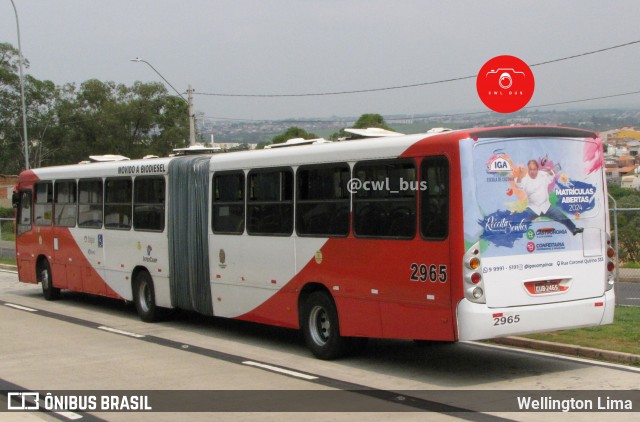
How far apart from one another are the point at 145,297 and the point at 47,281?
4.84 meters

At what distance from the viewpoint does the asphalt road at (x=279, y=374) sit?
905 cm

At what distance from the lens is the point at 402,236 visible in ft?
35.3

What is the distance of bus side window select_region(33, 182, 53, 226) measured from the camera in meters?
20.5

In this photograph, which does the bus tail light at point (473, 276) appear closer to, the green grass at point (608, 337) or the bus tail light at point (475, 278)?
the bus tail light at point (475, 278)

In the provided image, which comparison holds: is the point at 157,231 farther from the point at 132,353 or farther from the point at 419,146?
the point at 419,146

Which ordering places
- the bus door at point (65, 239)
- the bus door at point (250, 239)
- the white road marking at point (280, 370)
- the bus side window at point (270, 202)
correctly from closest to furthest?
the white road marking at point (280, 370) → the bus side window at point (270, 202) → the bus door at point (250, 239) → the bus door at point (65, 239)

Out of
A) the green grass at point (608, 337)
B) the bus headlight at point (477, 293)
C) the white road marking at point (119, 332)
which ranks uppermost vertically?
the bus headlight at point (477, 293)

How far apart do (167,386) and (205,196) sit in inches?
197

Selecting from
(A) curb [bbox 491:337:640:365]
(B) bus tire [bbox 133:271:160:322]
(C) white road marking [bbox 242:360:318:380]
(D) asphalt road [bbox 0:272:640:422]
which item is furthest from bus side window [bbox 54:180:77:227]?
(A) curb [bbox 491:337:640:365]

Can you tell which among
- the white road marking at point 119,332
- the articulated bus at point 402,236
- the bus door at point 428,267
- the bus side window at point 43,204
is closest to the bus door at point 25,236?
the bus side window at point 43,204

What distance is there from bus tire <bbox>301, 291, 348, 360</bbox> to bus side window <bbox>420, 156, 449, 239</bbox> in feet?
7.15

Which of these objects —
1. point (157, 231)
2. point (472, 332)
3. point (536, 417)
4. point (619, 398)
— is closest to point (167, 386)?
point (472, 332)

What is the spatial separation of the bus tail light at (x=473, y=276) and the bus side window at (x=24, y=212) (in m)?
14.4

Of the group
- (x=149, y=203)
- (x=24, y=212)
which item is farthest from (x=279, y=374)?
(x=24, y=212)
